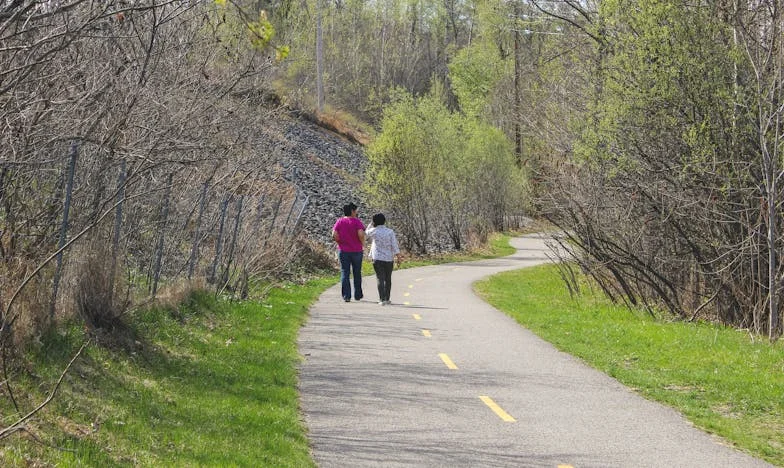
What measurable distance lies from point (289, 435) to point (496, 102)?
7105cm

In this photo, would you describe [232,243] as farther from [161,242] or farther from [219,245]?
[161,242]

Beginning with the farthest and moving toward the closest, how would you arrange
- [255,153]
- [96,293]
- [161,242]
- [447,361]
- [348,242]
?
[348,242] < [255,153] < [161,242] < [447,361] < [96,293]

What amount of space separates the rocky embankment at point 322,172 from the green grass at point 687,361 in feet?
60.4

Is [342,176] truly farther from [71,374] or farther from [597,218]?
[71,374]

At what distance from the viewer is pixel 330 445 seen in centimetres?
875

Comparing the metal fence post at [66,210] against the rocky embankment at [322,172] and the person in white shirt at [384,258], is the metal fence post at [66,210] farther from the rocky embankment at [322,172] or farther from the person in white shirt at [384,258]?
the rocky embankment at [322,172]

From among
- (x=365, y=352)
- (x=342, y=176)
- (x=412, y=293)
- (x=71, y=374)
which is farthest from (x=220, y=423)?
(x=342, y=176)

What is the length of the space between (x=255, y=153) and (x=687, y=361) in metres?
11.5

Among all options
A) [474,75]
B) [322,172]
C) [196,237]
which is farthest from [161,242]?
[474,75]

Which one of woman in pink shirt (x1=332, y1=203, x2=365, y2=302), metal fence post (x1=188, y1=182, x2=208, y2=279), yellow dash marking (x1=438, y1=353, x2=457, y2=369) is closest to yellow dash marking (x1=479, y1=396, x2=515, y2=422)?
yellow dash marking (x1=438, y1=353, x2=457, y2=369)

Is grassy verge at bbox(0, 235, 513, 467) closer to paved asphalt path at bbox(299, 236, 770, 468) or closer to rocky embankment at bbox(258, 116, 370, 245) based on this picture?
paved asphalt path at bbox(299, 236, 770, 468)

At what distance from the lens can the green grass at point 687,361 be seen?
1025 centimetres

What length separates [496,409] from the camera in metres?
10.4

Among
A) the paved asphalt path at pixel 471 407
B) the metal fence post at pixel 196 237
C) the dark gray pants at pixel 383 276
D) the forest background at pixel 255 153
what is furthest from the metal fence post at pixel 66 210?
the dark gray pants at pixel 383 276
